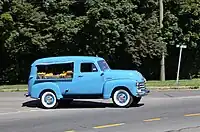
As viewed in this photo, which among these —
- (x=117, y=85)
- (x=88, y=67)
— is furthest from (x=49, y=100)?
(x=117, y=85)

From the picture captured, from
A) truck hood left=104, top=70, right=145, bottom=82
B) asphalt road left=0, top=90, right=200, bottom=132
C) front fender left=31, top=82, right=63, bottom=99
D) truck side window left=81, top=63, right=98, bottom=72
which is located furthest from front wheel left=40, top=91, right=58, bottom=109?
truck hood left=104, top=70, right=145, bottom=82

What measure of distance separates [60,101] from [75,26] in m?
16.0

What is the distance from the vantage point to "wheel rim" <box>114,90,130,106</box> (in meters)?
16.5

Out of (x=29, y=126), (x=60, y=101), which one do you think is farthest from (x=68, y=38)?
(x=29, y=126)

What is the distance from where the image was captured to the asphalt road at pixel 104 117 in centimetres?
1172

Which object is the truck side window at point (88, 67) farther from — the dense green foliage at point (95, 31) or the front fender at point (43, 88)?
the dense green foliage at point (95, 31)

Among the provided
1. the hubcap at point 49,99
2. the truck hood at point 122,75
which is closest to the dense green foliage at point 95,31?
the hubcap at point 49,99

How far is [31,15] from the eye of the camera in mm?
33219

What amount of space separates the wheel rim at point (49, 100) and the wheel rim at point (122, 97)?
244 cm

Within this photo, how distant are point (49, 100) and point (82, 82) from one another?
1.55 meters

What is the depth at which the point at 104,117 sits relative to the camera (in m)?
13.8

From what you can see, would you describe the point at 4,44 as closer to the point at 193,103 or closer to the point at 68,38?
the point at 68,38

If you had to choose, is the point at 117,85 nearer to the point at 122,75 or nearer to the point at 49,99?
the point at 122,75

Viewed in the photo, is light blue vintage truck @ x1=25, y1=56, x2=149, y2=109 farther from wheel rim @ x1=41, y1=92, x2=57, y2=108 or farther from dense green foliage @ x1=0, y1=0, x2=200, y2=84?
dense green foliage @ x1=0, y1=0, x2=200, y2=84
